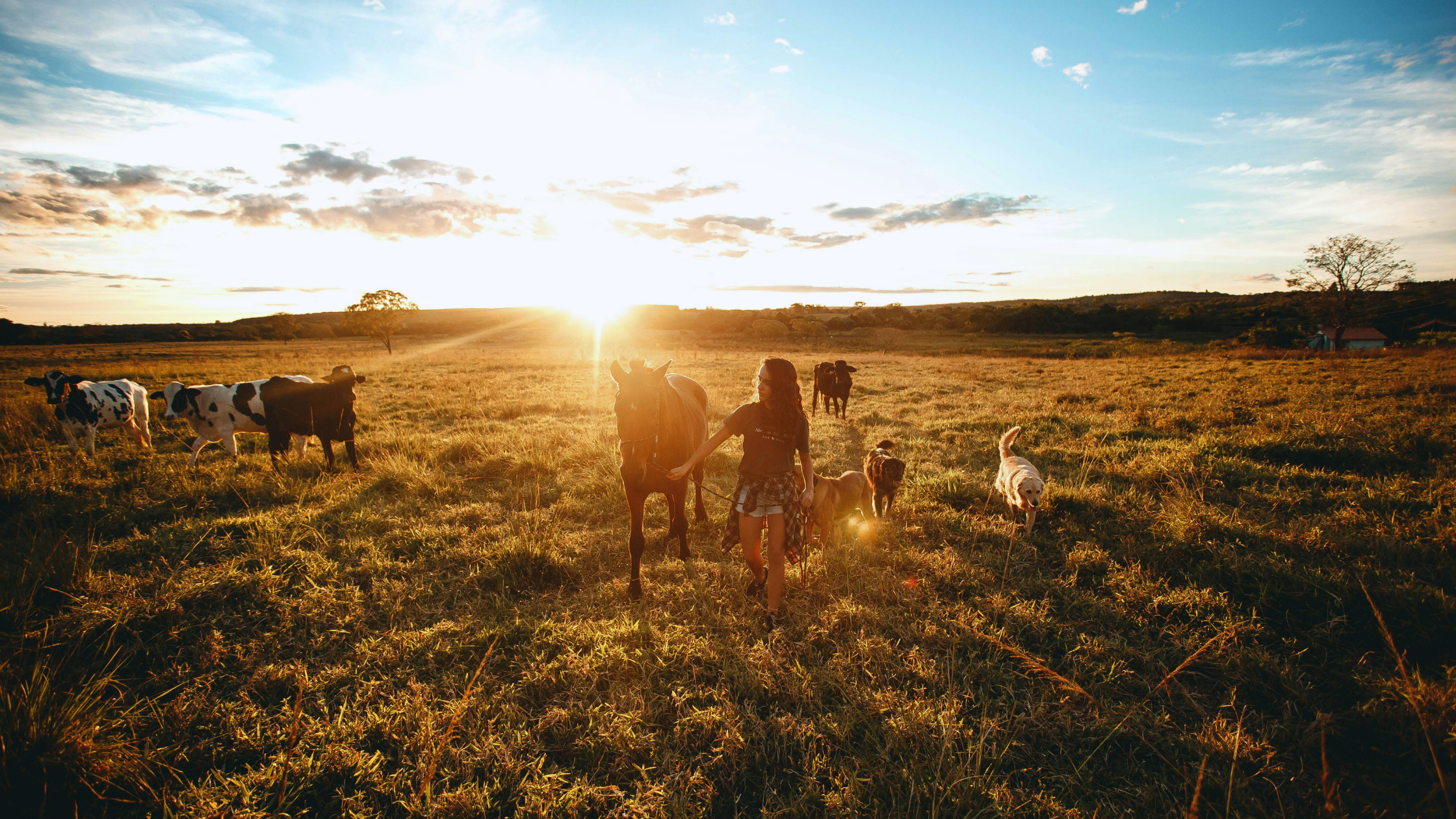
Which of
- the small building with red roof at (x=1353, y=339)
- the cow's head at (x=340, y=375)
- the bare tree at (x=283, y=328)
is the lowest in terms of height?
the cow's head at (x=340, y=375)

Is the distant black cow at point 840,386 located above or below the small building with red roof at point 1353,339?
below

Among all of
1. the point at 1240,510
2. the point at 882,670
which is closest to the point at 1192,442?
the point at 1240,510

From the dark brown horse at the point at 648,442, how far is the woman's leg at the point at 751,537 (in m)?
0.89

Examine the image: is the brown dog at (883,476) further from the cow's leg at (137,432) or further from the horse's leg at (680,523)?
the cow's leg at (137,432)

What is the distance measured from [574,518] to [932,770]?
475 cm

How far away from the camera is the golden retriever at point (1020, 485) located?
5289 mm

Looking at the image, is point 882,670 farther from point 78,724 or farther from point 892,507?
point 78,724

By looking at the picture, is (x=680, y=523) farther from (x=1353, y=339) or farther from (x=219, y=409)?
(x=1353, y=339)

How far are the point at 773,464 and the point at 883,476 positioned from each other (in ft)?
8.51

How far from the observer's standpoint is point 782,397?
3895mm

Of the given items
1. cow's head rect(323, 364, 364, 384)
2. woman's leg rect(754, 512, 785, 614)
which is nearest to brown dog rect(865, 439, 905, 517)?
woman's leg rect(754, 512, 785, 614)

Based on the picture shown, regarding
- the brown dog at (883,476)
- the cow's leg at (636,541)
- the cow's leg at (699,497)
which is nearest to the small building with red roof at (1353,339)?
the brown dog at (883,476)

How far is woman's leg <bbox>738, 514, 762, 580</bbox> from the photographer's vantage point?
13.2 ft

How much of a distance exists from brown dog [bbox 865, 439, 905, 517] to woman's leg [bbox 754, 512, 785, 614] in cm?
248
